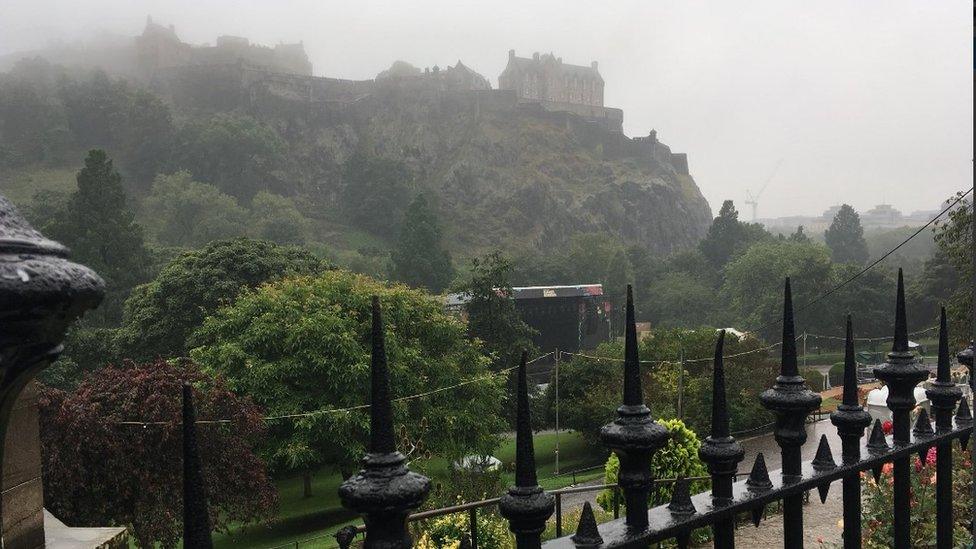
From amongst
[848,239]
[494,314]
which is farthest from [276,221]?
[848,239]

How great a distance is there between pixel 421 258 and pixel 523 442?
47.8 metres

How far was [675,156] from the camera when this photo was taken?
95.9 m

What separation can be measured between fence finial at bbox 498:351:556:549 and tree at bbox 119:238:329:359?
22.9 metres

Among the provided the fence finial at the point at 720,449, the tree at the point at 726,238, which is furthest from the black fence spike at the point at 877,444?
the tree at the point at 726,238

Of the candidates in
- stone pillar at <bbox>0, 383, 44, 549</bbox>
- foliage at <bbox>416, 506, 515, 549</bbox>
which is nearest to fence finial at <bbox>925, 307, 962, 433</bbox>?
stone pillar at <bbox>0, 383, 44, 549</bbox>

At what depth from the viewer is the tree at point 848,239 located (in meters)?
71.6

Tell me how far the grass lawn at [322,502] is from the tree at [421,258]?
73.3 feet

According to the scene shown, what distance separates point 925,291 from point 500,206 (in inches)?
1966

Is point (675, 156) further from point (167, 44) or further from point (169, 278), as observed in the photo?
point (169, 278)

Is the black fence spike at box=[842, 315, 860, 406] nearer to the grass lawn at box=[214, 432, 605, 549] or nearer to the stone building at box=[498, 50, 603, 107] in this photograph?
the grass lawn at box=[214, 432, 605, 549]

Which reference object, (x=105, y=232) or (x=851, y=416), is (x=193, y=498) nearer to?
(x=851, y=416)

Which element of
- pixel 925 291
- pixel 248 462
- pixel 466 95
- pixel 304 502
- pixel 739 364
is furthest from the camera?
pixel 466 95

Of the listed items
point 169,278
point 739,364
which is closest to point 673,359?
point 739,364

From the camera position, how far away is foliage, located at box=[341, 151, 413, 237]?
72938 mm
